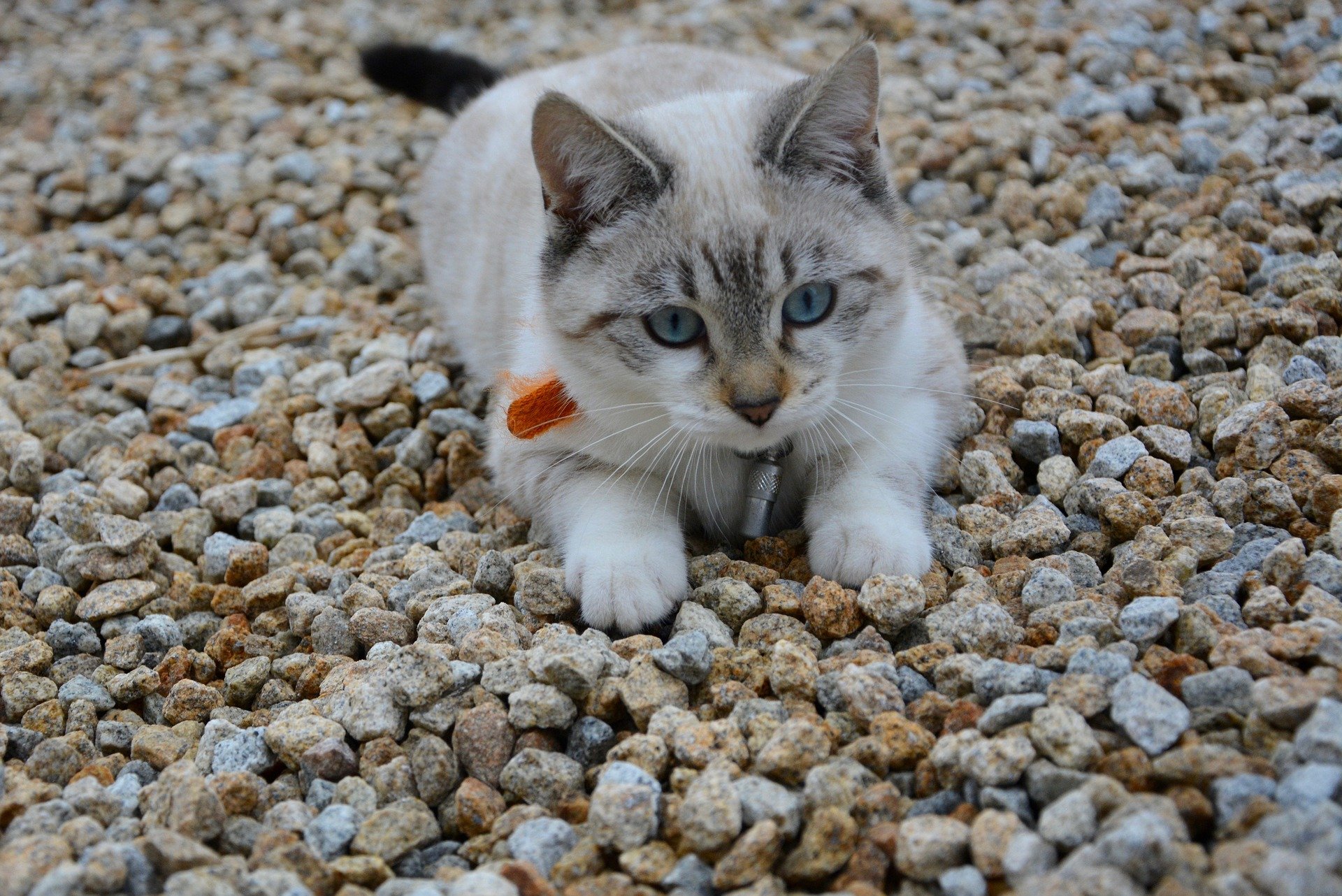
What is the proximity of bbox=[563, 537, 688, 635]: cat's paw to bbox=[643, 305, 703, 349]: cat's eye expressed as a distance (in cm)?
53

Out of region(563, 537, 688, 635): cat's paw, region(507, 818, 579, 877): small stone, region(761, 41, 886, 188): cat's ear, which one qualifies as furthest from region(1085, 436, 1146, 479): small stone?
region(507, 818, 579, 877): small stone

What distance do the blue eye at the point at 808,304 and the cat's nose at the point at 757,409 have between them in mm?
254

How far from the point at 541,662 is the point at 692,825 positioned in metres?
0.56

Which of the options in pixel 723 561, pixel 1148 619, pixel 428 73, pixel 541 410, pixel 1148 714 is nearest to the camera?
pixel 1148 714

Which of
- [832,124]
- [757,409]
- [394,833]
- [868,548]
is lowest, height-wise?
[394,833]

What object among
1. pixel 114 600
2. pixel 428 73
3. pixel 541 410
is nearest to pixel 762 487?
pixel 541 410

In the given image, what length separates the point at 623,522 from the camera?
2984mm

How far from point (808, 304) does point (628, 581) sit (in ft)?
2.66

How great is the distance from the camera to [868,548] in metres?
2.78

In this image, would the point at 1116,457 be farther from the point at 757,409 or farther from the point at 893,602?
the point at 757,409

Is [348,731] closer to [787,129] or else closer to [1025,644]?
[1025,644]

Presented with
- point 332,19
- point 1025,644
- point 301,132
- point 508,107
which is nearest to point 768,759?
point 1025,644

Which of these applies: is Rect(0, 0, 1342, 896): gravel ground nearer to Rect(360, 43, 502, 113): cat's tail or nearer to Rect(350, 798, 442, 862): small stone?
Rect(350, 798, 442, 862): small stone

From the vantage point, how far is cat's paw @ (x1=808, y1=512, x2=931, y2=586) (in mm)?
2762
